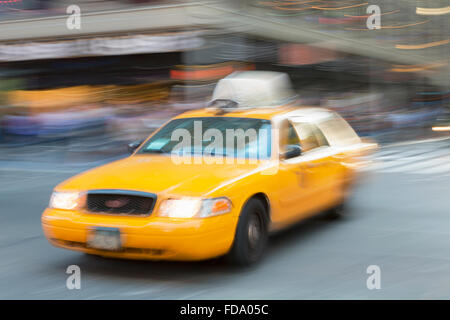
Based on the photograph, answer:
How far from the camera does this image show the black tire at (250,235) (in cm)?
570

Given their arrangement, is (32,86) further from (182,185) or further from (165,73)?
(182,185)

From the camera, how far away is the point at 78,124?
17.6 meters

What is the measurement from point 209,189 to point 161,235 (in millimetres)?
555

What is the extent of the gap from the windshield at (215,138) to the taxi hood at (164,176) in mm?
239

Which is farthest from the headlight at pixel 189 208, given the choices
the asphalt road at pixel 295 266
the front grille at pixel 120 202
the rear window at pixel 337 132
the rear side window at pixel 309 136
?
the rear window at pixel 337 132

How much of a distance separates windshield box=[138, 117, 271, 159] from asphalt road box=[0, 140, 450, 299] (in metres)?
1.05

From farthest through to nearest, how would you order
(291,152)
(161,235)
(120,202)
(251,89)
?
1. (251,89)
2. (291,152)
3. (120,202)
4. (161,235)

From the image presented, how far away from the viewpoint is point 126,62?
17203 millimetres

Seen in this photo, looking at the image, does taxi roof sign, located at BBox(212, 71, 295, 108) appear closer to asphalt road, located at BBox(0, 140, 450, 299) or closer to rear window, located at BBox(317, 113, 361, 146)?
rear window, located at BBox(317, 113, 361, 146)

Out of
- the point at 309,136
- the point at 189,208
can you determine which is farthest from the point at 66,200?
the point at 309,136

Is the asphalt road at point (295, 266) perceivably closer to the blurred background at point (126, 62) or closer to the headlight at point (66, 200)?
the headlight at point (66, 200)

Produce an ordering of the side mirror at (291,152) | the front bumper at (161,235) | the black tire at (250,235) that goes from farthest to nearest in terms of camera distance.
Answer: the side mirror at (291,152) < the black tire at (250,235) < the front bumper at (161,235)

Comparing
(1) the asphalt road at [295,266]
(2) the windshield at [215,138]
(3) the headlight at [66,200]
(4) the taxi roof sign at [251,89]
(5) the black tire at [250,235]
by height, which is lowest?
(1) the asphalt road at [295,266]

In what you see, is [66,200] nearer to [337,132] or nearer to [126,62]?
[337,132]
